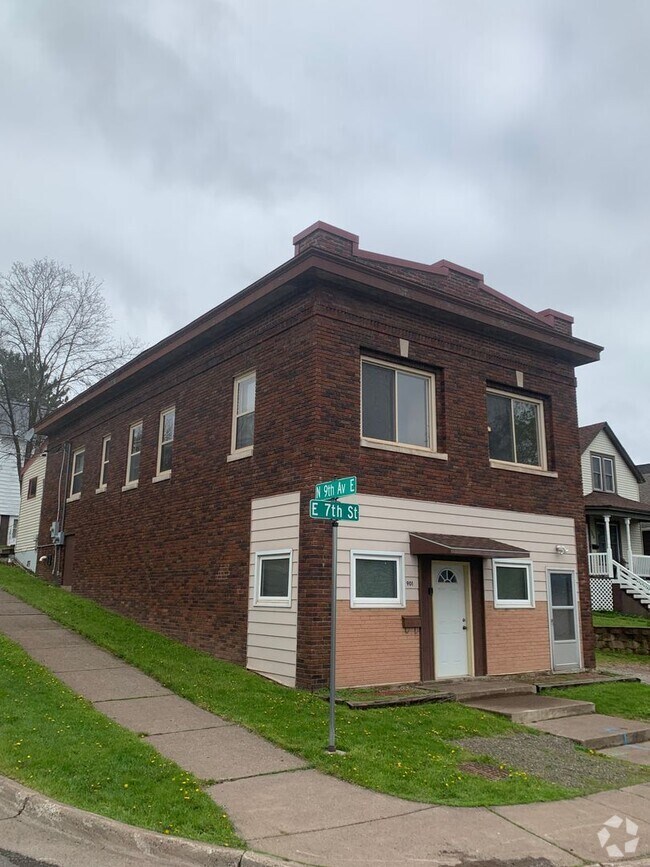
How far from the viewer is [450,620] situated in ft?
42.1

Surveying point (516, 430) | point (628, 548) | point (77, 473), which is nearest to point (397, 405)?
point (516, 430)

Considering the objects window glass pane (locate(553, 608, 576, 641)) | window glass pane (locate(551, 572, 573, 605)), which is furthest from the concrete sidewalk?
window glass pane (locate(551, 572, 573, 605))

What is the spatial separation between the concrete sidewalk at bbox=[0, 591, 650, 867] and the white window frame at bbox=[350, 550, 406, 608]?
3220mm

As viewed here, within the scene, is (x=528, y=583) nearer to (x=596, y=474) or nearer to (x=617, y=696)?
(x=617, y=696)

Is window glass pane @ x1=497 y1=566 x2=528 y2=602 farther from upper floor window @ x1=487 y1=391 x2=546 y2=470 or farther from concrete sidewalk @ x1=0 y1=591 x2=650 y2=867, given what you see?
concrete sidewalk @ x1=0 y1=591 x2=650 y2=867

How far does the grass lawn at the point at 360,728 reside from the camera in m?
7.00

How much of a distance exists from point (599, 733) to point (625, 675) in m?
5.55

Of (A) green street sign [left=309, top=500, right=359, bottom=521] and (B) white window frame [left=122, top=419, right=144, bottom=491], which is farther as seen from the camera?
(B) white window frame [left=122, top=419, right=144, bottom=491]

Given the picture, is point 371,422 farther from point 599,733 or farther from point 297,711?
point 599,733

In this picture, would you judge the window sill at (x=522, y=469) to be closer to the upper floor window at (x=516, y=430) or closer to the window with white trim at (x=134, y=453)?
the upper floor window at (x=516, y=430)

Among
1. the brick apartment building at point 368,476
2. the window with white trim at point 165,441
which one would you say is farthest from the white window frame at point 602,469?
the window with white trim at point 165,441

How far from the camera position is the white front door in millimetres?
12523

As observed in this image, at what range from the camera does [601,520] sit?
107 feet

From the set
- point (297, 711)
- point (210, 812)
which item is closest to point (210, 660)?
point (297, 711)
